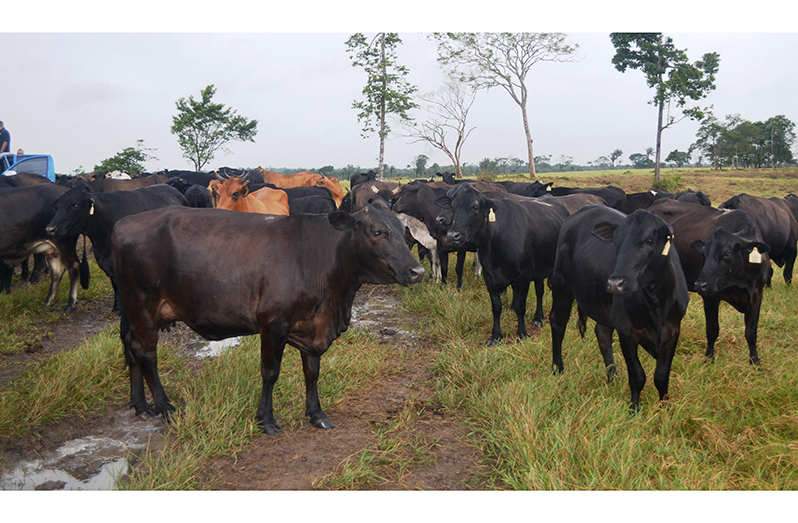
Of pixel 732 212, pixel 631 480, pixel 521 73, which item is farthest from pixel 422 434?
pixel 521 73

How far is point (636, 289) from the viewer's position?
12.1 feet

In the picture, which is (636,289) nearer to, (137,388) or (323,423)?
(323,423)

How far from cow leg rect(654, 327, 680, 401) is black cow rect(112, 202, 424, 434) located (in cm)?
196

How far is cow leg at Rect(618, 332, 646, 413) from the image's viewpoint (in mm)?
3980

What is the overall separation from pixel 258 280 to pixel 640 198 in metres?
11.0

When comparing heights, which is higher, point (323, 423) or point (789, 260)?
point (789, 260)

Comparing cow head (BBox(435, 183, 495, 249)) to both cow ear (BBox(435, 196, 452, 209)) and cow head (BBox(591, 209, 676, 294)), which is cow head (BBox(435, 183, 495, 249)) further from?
cow head (BBox(591, 209, 676, 294))

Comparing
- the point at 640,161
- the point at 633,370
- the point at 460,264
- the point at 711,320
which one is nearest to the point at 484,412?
the point at 633,370

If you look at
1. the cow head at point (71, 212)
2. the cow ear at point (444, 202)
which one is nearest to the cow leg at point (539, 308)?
the cow ear at point (444, 202)

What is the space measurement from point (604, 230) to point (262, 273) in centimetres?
264

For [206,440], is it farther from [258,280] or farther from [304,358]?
[258,280]

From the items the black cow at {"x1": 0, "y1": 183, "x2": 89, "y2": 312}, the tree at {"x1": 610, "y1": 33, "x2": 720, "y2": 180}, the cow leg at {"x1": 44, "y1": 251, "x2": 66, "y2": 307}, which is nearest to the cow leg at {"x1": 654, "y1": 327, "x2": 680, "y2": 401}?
the black cow at {"x1": 0, "y1": 183, "x2": 89, "y2": 312}

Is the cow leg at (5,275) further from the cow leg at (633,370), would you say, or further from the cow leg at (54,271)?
the cow leg at (633,370)

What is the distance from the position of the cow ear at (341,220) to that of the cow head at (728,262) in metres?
3.26
